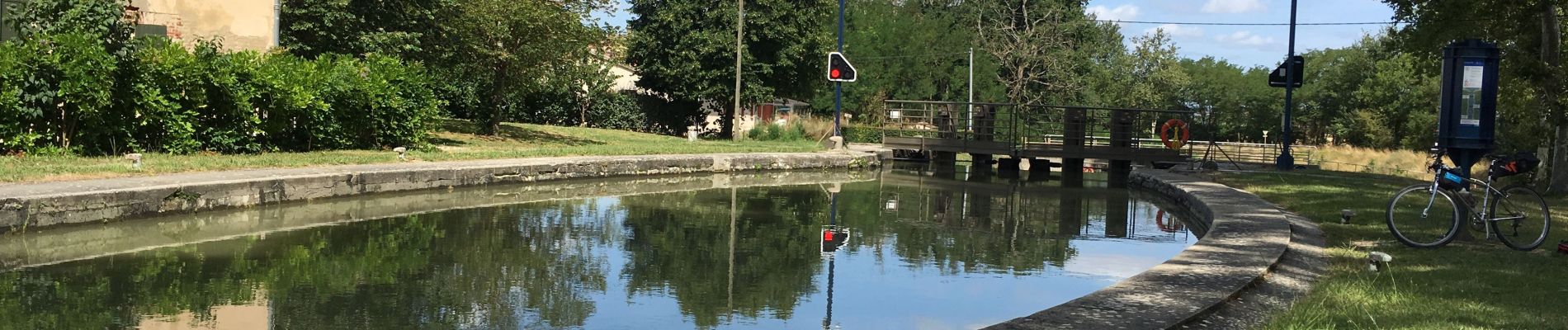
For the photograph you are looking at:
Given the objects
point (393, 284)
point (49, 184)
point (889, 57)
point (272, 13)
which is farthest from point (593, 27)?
point (889, 57)

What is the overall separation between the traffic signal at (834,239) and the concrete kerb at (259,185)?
619cm

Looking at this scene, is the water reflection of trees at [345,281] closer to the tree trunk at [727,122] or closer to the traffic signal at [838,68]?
the traffic signal at [838,68]

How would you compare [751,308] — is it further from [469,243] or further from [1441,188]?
[1441,188]

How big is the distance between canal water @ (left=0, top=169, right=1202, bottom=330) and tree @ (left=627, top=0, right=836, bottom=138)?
23259mm

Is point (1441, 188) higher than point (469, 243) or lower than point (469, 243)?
higher

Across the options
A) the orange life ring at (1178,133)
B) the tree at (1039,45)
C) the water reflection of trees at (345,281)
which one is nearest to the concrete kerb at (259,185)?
the water reflection of trees at (345,281)

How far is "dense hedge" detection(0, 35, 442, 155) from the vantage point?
15.3m

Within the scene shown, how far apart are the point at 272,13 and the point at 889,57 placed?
39.8 meters

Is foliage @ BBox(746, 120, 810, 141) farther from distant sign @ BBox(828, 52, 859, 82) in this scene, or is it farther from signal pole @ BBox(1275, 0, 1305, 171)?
signal pole @ BBox(1275, 0, 1305, 171)

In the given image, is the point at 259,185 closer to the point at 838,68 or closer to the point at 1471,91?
the point at 1471,91

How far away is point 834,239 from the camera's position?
12289mm

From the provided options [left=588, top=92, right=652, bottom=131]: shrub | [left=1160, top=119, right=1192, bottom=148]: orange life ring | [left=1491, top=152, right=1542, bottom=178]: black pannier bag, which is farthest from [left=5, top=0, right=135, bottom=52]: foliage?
[left=588, top=92, right=652, bottom=131]: shrub

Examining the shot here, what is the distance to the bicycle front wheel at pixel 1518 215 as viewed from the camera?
33.2 ft

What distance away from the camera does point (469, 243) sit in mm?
11062
